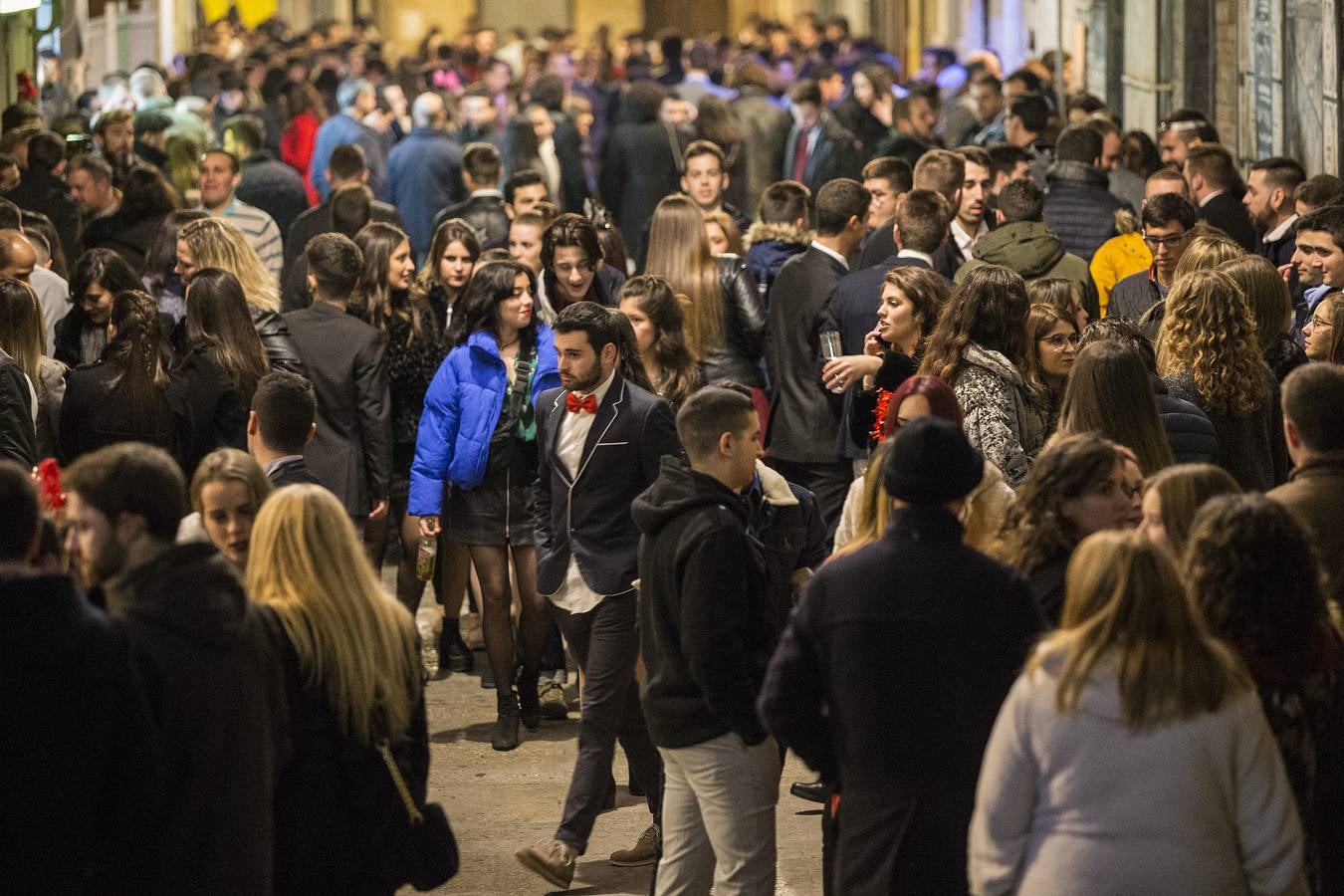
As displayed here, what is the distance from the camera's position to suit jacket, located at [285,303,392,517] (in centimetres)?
847

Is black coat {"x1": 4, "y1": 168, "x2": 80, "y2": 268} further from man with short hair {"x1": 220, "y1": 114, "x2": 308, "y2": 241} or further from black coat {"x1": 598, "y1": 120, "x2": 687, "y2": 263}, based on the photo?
black coat {"x1": 598, "y1": 120, "x2": 687, "y2": 263}

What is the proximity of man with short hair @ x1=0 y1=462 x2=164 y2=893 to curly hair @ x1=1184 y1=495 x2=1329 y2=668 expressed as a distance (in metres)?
2.15

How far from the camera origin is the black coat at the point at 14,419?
23.2 ft

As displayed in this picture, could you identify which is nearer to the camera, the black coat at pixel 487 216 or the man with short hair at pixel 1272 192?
the man with short hair at pixel 1272 192

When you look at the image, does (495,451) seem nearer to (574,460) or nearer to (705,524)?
(574,460)

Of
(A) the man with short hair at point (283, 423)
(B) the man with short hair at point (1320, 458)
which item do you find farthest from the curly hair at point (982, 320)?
(A) the man with short hair at point (283, 423)

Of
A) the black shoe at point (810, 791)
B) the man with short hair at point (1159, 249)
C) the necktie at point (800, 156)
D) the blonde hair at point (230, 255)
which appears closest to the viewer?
the black shoe at point (810, 791)

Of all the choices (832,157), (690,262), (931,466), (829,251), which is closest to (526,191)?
(690,262)

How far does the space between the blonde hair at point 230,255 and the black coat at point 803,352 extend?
219cm

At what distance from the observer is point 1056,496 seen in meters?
4.84

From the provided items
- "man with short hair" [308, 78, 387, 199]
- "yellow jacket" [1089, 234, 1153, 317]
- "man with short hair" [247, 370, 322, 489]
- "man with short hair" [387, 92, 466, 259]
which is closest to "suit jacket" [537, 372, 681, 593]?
"man with short hair" [247, 370, 322, 489]

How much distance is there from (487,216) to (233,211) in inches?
56.9

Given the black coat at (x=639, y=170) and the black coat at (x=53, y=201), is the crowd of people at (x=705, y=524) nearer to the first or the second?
the black coat at (x=53, y=201)

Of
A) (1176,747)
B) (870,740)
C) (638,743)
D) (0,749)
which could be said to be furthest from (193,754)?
(638,743)
